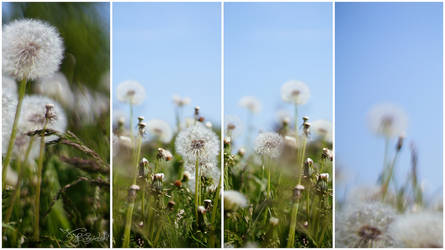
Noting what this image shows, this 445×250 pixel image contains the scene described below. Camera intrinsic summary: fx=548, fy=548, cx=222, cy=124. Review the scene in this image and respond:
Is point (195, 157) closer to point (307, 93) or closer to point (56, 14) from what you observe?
point (307, 93)

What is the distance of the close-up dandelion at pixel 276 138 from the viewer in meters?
3.37

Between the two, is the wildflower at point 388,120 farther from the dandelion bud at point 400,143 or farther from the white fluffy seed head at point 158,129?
the white fluffy seed head at point 158,129

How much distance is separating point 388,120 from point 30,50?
219cm

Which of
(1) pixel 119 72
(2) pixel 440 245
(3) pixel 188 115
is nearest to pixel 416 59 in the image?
(2) pixel 440 245

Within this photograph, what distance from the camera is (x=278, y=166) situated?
11.1 ft

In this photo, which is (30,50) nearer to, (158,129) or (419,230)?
(158,129)

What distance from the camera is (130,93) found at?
11.0 feet

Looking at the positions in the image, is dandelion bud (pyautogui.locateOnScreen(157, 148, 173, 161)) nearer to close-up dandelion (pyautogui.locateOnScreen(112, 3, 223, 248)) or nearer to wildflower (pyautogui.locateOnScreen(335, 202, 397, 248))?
close-up dandelion (pyautogui.locateOnScreen(112, 3, 223, 248))

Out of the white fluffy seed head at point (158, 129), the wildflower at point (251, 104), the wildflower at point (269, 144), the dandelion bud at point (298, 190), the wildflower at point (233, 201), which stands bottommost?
the wildflower at point (233, 201)

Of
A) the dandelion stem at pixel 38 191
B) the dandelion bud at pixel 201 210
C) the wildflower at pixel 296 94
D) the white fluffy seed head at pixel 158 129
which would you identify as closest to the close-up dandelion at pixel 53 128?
the dandelion stem at pixel 38 191

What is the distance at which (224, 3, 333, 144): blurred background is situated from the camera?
3.39 meters

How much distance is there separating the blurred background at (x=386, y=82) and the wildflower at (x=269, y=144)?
0.36 metres

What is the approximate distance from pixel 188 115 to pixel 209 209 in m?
0.59

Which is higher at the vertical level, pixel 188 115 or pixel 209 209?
pixel 188 115
